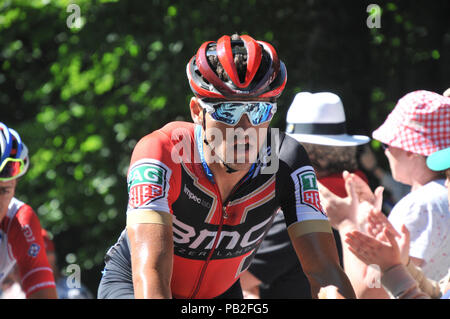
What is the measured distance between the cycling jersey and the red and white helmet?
0.98 feet

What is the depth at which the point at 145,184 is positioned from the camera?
2820 millimetres

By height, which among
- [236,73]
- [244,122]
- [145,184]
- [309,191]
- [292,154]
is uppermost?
[236,73]

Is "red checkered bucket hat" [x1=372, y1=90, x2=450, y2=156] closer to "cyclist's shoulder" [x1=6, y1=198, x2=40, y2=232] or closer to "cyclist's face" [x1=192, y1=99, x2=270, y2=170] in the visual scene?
"cyclist's face" [x1=192, y1=99, x2=270, y2=170]

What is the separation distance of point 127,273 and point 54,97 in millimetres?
5828

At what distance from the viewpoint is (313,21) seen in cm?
757

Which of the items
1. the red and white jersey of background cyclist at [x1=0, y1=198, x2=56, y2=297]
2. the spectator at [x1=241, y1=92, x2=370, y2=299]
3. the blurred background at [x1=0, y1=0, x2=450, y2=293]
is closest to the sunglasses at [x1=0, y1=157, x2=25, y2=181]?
the red and white jersey of background cyclist at [x1=0, y1=198, x2=56, y2=297]

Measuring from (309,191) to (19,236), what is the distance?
2082mm

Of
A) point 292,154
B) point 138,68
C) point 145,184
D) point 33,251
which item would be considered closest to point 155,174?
point 145,184

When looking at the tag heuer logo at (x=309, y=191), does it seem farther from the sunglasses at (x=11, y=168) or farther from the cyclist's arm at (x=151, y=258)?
the sunglasses at (x=11, y=168)

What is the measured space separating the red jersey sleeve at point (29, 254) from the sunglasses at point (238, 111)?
1848 mm

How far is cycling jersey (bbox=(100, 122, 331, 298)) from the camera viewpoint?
10.1 ft

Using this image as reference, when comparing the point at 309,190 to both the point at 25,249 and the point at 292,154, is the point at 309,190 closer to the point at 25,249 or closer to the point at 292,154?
the point at 292,154

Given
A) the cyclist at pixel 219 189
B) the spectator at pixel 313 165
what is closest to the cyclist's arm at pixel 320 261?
the cyclist at pixel 219 189

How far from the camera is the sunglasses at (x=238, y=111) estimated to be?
2959 mm
